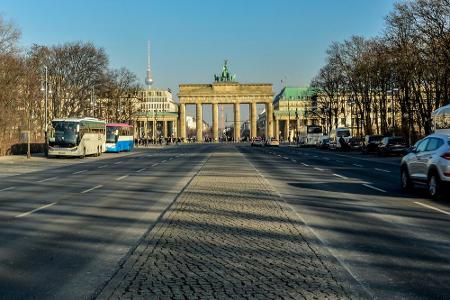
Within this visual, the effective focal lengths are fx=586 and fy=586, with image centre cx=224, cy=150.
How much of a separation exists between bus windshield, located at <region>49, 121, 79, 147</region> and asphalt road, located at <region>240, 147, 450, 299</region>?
32.0m

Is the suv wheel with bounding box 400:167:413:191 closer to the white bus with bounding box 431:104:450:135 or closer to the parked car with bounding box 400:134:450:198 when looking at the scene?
the parked car with bounding box 400:134:450:198

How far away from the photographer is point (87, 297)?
6.10 m

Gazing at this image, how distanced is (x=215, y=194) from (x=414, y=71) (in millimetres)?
37237

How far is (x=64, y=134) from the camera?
47938 mm

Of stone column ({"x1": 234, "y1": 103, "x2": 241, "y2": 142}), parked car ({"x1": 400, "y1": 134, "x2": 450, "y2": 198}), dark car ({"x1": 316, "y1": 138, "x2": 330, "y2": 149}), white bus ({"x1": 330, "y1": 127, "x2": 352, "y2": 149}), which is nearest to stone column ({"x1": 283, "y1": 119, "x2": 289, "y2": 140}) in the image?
stone column ({"x1": 234, "y1": 103, "x2": 241, "y2": 142})

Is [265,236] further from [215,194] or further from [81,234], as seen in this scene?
[215,194]

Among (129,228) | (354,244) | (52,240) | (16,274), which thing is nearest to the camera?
(16,274)

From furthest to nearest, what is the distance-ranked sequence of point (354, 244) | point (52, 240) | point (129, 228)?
point (129, 228) < point (52, 240) < point (354, 244)

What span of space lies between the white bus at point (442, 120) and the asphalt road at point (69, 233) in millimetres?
19484

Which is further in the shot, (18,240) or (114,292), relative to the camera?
(18,240)

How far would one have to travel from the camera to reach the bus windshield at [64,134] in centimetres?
4781

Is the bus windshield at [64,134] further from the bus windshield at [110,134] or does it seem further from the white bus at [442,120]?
the white bus at [442,120]

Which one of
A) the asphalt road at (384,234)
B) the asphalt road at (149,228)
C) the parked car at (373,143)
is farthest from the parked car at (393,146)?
the asphalt road at (384,234)

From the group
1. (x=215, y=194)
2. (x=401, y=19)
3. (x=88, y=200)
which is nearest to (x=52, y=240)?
(x=88, y=200)
